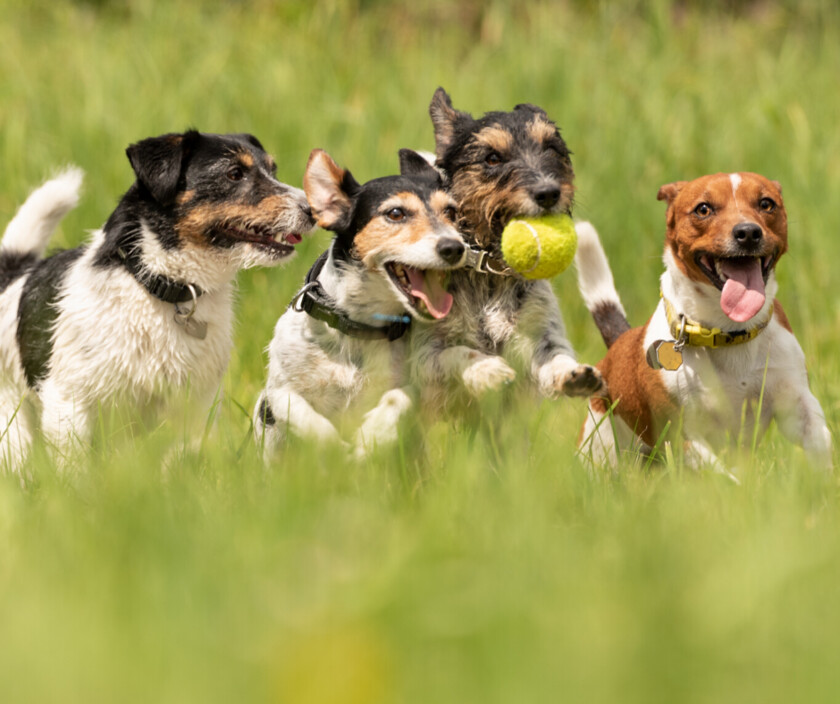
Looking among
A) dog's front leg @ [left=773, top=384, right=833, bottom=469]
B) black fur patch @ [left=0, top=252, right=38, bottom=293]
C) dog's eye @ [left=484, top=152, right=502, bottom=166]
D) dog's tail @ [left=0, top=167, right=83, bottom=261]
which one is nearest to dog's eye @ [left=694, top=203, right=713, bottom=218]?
dog's front leg @ [left=773, top=384, right=833, bottom=469]

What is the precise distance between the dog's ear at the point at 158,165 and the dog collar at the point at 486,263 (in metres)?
1.33

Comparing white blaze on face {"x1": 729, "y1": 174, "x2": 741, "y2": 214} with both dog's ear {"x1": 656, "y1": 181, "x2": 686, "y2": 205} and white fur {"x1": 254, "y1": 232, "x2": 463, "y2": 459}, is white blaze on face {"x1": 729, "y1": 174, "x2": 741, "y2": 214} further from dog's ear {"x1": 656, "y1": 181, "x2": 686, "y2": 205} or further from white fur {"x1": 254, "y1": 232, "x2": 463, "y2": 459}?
white fur {"x1": 254, "y1": 232, "x2": 463, "y2": 459}

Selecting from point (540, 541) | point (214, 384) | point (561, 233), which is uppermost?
point (561, 233)

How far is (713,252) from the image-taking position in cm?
420

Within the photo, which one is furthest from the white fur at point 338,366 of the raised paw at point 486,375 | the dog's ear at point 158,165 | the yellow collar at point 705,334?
the yellow collar at point 705,334

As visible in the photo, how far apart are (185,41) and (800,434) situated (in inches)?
251

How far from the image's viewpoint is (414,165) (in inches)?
173

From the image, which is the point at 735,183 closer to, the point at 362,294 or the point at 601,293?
the point at 601,293

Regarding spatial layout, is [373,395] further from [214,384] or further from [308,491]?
[308,491]

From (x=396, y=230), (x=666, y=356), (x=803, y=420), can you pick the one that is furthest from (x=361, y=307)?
(x=803, y=420)

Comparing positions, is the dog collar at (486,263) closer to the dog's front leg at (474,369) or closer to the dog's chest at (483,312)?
the dog's chest at (483,312)

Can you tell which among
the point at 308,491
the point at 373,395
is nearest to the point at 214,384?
the point at 373,395

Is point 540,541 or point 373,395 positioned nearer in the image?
point 540,541

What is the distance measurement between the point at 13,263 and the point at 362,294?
2125 millimetres
